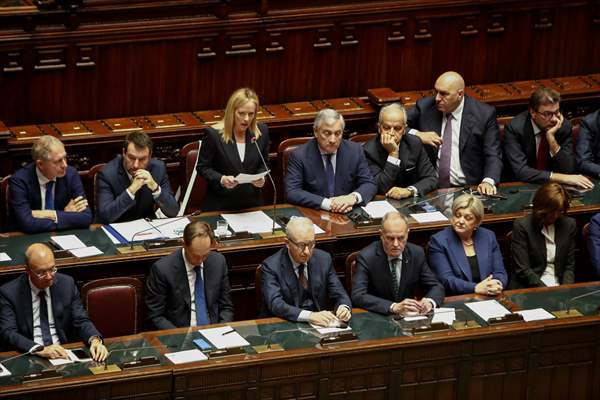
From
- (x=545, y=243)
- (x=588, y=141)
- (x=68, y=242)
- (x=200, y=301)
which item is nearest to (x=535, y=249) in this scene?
(x=545, y=243)

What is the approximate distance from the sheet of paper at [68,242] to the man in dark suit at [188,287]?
636mm

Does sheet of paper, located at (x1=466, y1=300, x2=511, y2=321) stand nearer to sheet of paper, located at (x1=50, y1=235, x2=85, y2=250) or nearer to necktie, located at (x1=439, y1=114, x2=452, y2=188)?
necktie, located at (x1=439, y1=114, x2=452, y2=188)

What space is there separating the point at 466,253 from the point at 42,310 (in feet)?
8.81

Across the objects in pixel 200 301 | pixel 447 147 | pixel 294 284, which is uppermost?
pixel 447 147

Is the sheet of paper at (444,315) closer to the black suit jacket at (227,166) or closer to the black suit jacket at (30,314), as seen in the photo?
the black suit jacket at (227,166)

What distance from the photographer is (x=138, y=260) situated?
9.23 m

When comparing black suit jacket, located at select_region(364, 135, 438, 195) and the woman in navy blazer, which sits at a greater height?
black suit jacket, located at select_region(364, 135, 438, 195)

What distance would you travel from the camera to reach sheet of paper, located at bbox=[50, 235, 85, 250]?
924cm

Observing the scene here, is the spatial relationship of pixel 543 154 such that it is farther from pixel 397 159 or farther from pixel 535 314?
pixel 535 314

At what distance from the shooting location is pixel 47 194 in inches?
374

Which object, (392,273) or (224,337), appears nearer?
(224,337)

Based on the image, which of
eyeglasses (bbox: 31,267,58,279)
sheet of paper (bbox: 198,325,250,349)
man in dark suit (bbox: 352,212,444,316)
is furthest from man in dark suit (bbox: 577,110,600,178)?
eyeglasses (bbox: 31,267,58,279)

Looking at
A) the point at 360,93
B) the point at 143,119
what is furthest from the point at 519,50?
the point at 143,119

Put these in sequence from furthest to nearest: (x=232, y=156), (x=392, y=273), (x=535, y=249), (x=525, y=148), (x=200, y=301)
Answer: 1. (x=525, y=148)
2. (x=232, y=156)
3. (x=535, y=249)
4. (x=392, y=273)
5. (x=200, y=301)
